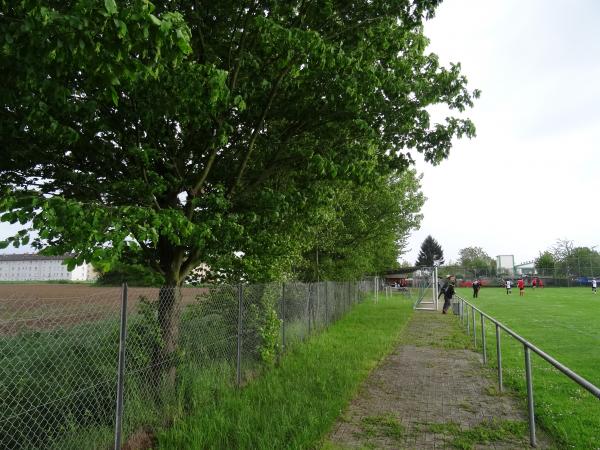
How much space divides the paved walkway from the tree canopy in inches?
109

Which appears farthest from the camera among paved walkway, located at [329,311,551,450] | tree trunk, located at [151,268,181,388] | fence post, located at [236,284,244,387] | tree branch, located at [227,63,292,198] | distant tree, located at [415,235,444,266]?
distant tree, located at [415,235,444,266]

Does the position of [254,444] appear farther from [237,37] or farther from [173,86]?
[237,37]

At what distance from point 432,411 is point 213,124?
482 centimetres

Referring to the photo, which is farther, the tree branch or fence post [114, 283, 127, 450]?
the tree branch

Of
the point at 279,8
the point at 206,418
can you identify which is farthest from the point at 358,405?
the point at 279,8

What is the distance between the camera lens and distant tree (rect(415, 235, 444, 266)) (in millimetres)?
116438

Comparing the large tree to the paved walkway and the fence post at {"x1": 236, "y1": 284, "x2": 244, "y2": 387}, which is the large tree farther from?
the paved walkway

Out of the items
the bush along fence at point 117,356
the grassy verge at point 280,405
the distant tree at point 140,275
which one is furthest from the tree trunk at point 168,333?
the grassy verge at point 280,405

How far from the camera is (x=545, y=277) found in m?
63.8

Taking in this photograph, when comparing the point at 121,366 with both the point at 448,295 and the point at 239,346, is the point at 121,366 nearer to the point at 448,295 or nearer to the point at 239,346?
the point at 239,346

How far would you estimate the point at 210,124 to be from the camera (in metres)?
6.63

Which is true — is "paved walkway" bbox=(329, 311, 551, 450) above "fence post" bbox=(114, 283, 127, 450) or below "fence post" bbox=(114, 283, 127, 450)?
below

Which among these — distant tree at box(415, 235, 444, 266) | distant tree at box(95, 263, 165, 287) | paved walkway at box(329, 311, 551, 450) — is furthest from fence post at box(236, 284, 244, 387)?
distant tree at box(415, 235, 444, 266)

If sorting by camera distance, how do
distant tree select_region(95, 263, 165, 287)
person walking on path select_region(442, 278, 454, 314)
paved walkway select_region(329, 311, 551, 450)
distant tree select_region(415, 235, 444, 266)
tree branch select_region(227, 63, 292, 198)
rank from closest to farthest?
1. paved walkway select_region(329, 311, 551, 450)
2. distant tree select_region(95, 263, 165, 287)
3. tree branch select_region(227, 63, 292, 198)
4. person walking on path select_region(442, 278, 454, 314)
5. distant tree select_region(415, 235, 444, 266)
